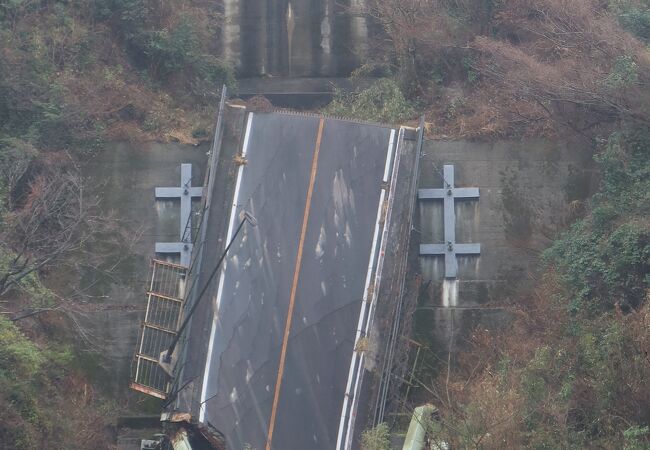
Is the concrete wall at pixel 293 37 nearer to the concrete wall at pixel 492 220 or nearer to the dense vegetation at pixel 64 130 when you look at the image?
the dense vegetation at pixel 64 130

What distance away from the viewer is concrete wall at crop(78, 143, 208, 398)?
2145cm

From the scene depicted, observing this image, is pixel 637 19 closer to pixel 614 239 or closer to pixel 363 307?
pixel 614 239

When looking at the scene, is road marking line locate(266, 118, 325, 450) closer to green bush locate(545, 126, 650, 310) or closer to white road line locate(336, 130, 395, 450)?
white road line locate(336, 130, 395, 450)

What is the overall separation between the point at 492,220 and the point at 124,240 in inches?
358

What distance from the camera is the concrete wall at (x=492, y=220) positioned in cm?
2195

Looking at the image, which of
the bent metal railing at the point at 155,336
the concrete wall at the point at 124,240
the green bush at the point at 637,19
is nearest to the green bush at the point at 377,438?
the bent metal railing at the point at 155,336

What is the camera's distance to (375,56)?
25.7 metres

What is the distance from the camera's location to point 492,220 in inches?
886

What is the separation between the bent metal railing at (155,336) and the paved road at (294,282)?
4.64 feet

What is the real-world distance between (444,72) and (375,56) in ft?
7.05

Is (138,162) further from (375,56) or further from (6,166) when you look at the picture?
(375,56)

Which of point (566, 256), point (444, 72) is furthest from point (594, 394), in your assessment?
point (444, 72)

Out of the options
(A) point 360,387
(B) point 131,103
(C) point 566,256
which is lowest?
(A) point 360,387

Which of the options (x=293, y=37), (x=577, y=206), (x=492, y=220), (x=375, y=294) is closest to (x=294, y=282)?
(x=375, y=294)
